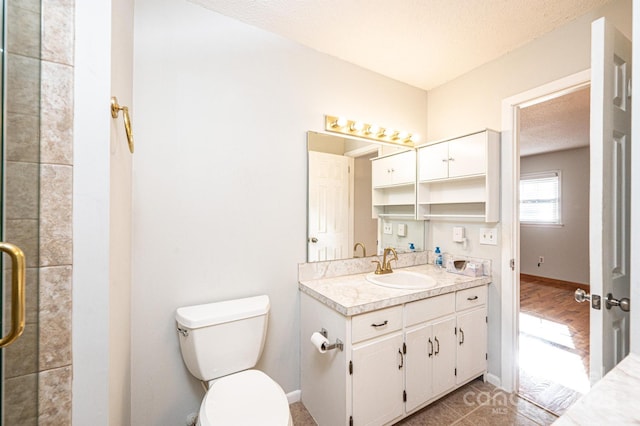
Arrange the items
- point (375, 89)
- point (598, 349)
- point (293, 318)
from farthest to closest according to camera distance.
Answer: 1. point (375, 89)
2. point (293, 318)
3. point (598, 349)

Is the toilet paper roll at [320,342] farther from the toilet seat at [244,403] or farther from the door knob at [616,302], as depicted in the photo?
the door knob at [616,302]

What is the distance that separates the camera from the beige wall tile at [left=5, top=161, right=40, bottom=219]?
65 centimetres

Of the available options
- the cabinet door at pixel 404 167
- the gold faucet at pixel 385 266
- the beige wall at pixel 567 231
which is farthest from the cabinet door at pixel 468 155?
the beige wall at pixel 567 231

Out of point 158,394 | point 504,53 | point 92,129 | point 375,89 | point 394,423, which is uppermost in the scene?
point 504,53

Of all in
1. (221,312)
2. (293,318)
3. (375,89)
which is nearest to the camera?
(221,312)

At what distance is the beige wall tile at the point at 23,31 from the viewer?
0.63 m

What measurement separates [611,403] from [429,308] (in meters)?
1.11

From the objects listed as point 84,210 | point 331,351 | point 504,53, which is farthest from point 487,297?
point 84,210

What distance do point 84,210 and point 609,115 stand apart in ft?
5.91

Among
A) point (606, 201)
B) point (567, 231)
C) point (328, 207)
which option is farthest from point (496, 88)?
point (567, 231)

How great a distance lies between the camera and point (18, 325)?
1.74ft

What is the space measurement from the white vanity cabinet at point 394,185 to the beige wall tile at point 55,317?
6.01 ft

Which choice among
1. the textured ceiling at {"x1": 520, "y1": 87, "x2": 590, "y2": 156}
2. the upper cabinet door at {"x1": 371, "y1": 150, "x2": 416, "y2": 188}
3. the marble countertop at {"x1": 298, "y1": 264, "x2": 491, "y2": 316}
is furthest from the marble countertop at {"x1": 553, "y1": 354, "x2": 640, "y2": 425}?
the textured ceiling at {"x1": 520, "y1": 87, "x2": 590, "y2": 156}

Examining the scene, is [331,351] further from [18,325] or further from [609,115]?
[609,115]
